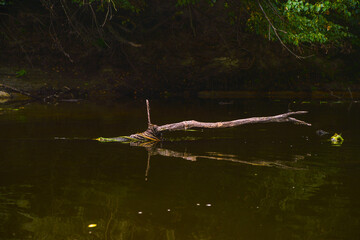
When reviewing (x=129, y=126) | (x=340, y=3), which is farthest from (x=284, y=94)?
(x=129, y=126)

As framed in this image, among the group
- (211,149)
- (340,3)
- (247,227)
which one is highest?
(340,3)

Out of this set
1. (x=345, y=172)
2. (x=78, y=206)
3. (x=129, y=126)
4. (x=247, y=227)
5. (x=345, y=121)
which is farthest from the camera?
(x=345, y=121)

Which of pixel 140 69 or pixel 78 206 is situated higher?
pixel 140 69

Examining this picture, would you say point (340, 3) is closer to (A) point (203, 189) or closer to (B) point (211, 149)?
(B) point (211, 149)

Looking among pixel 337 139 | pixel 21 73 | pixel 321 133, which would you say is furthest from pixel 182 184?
pixel 21 73

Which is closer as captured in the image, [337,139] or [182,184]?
[182,184]

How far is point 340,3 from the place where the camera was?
14320 mm

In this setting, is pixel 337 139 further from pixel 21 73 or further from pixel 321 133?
pixel 21 73

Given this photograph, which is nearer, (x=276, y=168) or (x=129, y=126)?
(x=276, y=168)

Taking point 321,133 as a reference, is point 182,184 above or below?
below

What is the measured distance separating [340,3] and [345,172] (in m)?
8.32

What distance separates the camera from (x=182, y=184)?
6.64 meters

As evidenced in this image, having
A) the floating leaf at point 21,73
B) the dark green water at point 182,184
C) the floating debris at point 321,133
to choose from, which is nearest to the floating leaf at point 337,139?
the dark green water at point 182,184

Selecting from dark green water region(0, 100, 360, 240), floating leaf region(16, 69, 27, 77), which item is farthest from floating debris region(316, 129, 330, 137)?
floating leaf region(16, 69, 27, 77)
